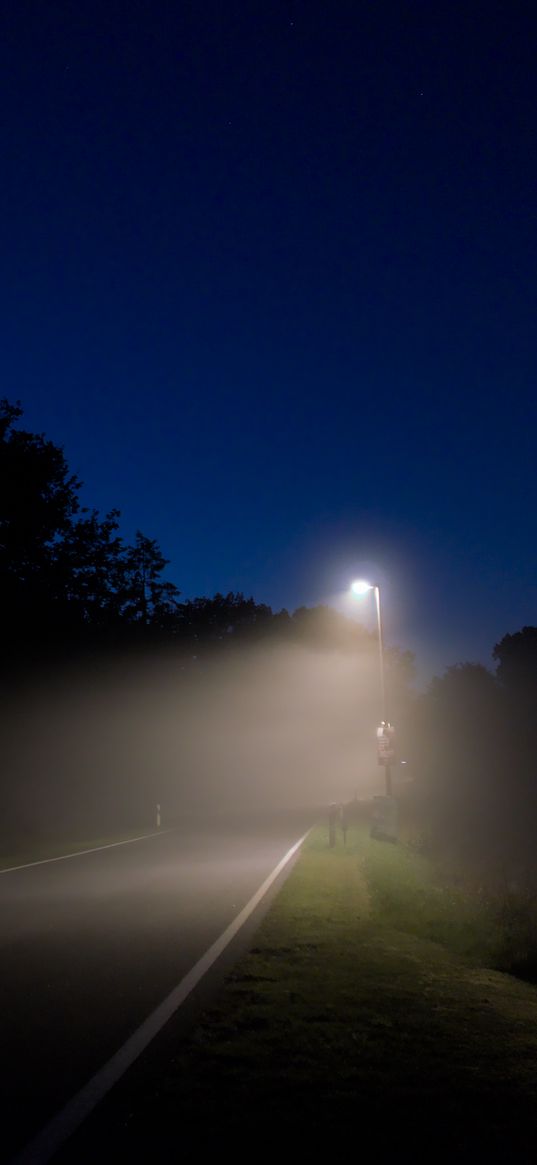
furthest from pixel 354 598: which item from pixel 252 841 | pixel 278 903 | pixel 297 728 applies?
pixel 297 728

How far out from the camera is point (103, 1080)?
6266 mm

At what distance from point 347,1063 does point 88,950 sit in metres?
5.37

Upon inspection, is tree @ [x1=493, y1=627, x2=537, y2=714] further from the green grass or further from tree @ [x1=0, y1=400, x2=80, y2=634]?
the green grass

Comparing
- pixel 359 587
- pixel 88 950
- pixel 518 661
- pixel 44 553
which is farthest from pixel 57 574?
pixel 518 661

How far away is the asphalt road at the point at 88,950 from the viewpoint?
6555mm

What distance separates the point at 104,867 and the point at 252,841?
842 centimetres

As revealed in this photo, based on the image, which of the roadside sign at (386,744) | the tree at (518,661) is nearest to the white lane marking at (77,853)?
the roadside sign at (386,744)

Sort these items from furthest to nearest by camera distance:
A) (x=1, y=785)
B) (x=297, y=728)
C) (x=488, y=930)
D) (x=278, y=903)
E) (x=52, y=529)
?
(x=297, y=728)
(x=52, y=529)
(x=1, y=785)
(x=278, y=903)
(x=488, y=930)

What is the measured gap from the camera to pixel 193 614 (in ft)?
277

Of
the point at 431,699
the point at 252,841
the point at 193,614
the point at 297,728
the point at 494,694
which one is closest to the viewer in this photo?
the point at 252,841

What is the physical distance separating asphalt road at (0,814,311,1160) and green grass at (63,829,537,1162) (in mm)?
555

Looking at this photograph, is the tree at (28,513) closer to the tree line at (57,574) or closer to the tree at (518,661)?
the tree line at (57,574)

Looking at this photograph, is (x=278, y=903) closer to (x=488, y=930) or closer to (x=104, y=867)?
(x=488, y=930)

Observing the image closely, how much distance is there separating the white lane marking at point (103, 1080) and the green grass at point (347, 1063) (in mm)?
141
